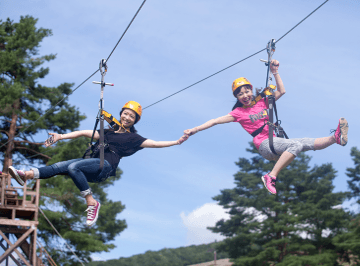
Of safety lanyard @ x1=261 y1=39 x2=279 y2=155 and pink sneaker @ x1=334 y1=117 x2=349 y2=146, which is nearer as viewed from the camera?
pink sneaker @ x1=334 y1=117 x2=349 y2=146

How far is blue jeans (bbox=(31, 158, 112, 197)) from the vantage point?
5.56 metres

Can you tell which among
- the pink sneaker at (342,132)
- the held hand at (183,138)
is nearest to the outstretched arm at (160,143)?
the held hand at (183,138)

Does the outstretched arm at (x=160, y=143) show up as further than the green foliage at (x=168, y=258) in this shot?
No

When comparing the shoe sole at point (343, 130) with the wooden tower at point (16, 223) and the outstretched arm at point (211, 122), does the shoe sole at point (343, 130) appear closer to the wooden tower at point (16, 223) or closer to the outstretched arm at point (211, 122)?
the outstretched arm at point (211, 122)

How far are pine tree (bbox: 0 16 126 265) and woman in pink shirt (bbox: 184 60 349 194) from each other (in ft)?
47.0

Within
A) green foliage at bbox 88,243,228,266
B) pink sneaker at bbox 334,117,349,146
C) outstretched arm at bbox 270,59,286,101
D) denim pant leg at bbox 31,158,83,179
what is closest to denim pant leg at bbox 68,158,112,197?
denim pant leg at bbox 31,158,83,179

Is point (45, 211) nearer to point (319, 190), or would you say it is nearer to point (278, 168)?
point (278, 168)

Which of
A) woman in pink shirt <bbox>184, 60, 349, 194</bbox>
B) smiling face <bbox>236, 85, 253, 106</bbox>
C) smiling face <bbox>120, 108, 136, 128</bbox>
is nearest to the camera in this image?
woman in pink shirt <bbox>184, 60, 349, 194</bbox>

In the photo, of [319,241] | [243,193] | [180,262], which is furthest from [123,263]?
[319,241]

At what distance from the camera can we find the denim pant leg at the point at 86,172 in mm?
5598

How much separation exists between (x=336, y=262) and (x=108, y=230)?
1574 cm

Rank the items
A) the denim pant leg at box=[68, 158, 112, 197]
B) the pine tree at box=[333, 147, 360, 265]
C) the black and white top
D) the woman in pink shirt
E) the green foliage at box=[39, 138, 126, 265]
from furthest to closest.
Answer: the pine tree at box=[333, 147, 360, 265] < the green foliage at box=[39, 138, 126, 265] < the black and white top < the woman in pink shirt < the denim pant leg at box=[68, 158, 112, 197]

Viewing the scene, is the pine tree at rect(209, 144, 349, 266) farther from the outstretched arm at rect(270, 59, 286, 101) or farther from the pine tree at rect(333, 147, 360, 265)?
the outstretched arm at rect(270, 59, 286, 101)

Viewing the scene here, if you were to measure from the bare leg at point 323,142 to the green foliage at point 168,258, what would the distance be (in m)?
43.7
